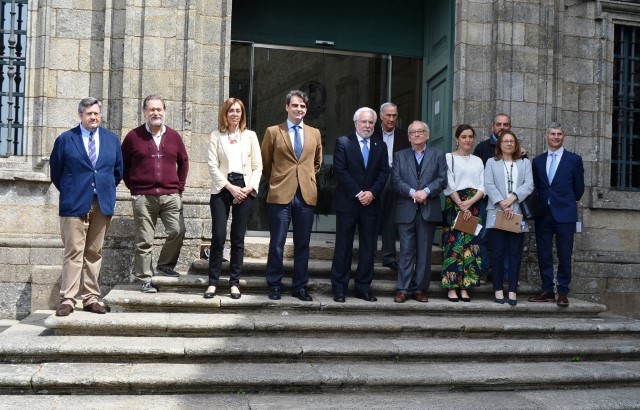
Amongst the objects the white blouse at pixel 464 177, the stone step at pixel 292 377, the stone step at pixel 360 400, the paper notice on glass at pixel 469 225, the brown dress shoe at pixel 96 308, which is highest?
the white blouse at pixel 464 177

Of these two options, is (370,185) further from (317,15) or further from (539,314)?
(317,15)

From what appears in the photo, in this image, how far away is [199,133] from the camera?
890 cm

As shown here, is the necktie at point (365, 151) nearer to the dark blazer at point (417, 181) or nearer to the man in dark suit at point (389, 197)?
the dark blazer at point (417, 181)

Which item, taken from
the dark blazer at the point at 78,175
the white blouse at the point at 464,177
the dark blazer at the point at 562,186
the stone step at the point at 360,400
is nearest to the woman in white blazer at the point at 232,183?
the dark blazer at the point at 78,175

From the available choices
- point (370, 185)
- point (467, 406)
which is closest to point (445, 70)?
point (370, 185)

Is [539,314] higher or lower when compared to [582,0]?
lower

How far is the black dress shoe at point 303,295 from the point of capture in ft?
24.7

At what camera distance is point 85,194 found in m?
7.16

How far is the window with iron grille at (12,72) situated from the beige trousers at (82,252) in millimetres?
2183

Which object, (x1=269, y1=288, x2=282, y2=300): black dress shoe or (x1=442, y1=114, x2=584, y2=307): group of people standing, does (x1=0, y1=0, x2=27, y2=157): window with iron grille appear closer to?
(x1=269, y1=288, x2=282, y2=300): black dress shoe

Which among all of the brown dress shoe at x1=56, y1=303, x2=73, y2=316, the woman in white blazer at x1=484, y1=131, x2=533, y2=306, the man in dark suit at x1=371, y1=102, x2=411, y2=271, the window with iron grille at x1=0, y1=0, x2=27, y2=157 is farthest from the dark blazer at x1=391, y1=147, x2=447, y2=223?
the window with iron grille at x1=0, y1=0, x2=27, y2=157

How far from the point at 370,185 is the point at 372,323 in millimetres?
1506

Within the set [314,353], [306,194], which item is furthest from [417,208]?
[314,353]

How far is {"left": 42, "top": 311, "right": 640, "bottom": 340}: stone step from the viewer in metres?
6.62
